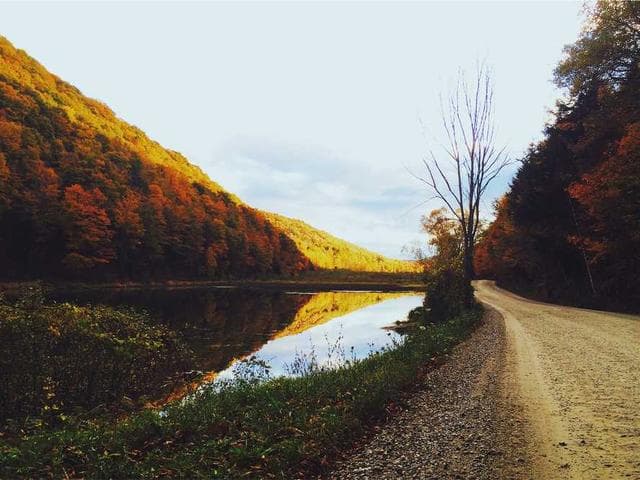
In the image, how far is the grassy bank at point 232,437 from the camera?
19.0 ft

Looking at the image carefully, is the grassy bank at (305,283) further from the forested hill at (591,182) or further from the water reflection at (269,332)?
the water reflection at (269,332)

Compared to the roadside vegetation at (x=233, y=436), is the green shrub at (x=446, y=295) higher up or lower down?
higher up

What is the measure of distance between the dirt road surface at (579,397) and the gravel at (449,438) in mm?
306

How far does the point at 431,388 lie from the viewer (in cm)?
921

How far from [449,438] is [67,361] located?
11.3 meters

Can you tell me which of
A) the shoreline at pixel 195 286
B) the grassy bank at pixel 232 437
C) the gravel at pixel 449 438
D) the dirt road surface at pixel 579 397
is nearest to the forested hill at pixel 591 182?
the dirt road surface at pixel 579 397

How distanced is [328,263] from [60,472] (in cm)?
16175

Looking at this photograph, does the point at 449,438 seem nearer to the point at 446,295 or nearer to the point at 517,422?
the point at 517,422

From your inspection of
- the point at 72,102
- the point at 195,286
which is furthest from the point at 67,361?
the point at 72,102

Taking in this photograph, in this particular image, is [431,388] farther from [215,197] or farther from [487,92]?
[215,197]

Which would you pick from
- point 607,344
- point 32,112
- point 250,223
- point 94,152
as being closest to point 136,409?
point 607,344

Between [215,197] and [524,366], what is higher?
[215,197]

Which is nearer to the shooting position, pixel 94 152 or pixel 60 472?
pixel 60 472

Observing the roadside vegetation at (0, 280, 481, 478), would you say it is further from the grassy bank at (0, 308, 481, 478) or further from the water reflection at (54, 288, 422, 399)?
the water reflection at (54, 288, 422, 399)
